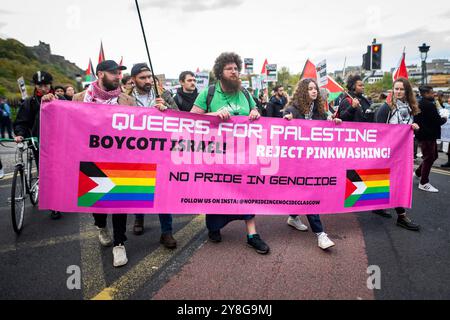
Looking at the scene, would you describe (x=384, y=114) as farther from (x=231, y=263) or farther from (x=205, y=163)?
(x=231, y=263)

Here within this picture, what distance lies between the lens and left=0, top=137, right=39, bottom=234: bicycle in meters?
3.87

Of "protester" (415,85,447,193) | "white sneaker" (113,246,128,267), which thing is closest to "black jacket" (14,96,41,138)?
"white sneaker" (113,246,128,267)

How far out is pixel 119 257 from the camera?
3137 millimetres

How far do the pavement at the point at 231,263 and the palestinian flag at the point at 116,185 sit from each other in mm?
577

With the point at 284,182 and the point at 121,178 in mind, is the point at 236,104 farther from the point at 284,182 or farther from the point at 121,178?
the point at 121,178

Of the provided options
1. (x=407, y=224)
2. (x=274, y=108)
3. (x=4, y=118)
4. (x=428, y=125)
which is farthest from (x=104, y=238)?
(x=4, y=118)

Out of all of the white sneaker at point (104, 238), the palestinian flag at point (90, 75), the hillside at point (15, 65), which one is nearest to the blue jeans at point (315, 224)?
the white sneaker at point (104, 238)

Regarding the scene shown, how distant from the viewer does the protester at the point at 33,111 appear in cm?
435

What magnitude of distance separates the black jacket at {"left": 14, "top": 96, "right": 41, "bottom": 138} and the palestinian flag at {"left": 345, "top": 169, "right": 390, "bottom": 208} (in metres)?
4.46

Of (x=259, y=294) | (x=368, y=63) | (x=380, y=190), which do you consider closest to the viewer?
(x=259, y=294)

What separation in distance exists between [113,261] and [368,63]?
1218cm

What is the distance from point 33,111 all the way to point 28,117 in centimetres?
11

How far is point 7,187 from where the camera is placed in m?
6.33
